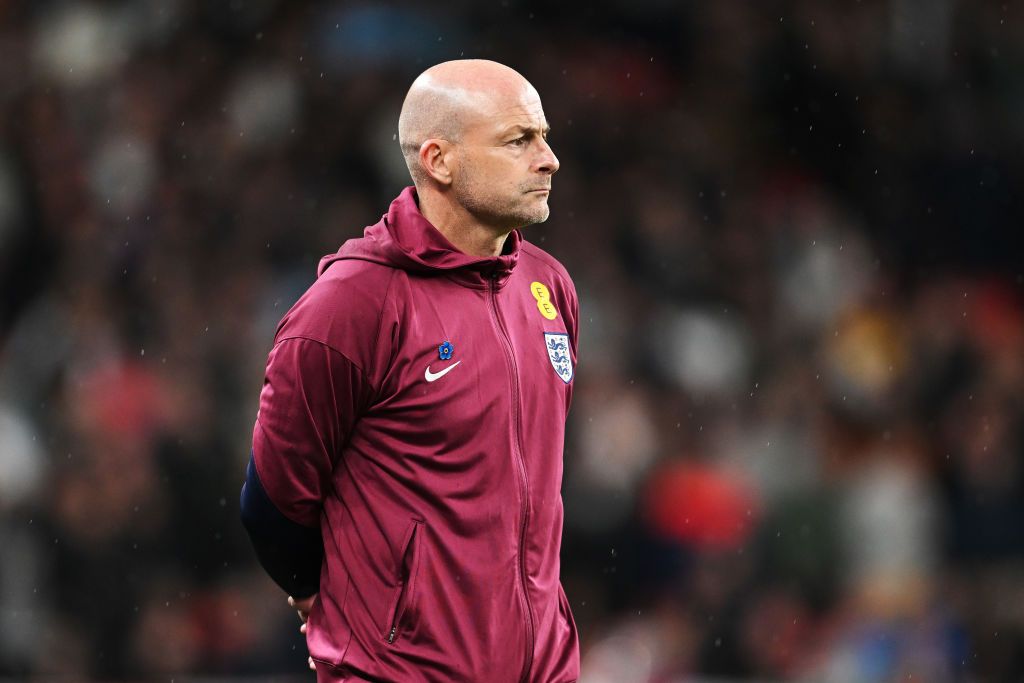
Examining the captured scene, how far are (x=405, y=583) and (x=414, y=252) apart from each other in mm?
660

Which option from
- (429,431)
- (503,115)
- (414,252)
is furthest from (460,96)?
(429,431)

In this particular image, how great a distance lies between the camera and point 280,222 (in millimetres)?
9359

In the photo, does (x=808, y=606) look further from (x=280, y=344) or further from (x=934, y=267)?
(x=280, y=344)

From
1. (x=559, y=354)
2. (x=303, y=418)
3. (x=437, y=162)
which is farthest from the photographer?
(x=559, y=354)

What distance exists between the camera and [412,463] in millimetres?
3430

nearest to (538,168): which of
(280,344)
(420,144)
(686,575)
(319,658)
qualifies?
(420,144)

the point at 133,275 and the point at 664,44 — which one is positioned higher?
the point at 664,44

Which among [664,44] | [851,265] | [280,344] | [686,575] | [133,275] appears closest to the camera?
[280,344]

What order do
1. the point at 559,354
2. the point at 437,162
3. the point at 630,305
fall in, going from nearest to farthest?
the point at 437,162 → the point at 559,354 → the point at 630,305

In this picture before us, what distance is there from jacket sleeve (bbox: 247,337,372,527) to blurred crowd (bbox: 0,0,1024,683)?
3.97 metres

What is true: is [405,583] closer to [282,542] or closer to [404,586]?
[404,586]

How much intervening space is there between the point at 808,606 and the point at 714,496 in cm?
70

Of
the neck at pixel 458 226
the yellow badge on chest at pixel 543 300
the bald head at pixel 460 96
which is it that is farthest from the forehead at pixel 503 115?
the yellow badge on chest at pixel 543 300

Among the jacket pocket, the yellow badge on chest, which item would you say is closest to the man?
the jacket pocket
